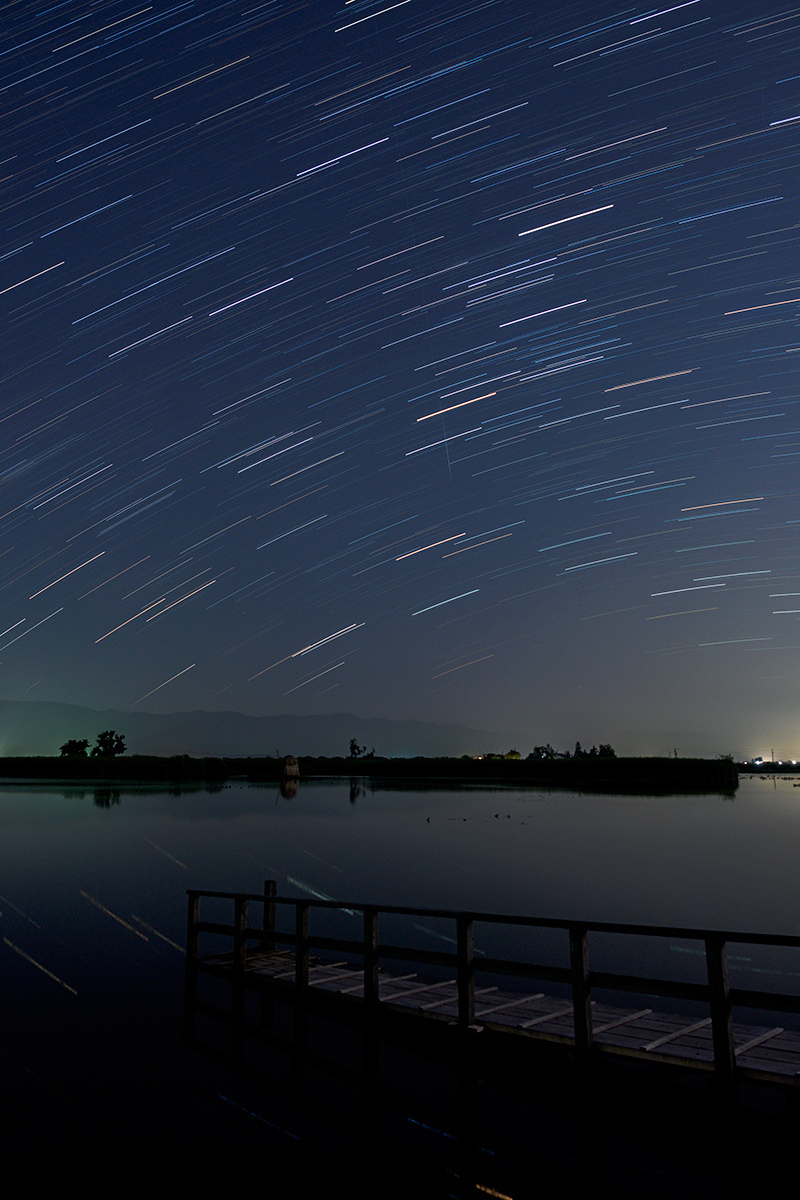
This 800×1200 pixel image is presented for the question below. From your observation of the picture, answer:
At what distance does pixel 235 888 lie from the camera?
31.2 metres

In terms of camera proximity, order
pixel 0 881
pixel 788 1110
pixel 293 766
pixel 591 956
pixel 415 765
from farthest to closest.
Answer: pixel 293 766 → pixel 415 765 → pixel 0 881 → pixel 591 956 → pixel 788 1110

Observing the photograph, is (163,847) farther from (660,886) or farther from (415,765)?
(415,765)

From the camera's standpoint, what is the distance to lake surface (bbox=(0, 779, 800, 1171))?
1198 centimetres

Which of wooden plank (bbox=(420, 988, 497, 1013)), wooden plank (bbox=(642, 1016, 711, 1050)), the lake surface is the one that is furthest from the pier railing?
the lake surface

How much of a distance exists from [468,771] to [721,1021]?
452 feet

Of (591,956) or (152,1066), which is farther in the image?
(591,956)

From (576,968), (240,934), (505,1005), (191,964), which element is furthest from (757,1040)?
(191,964)

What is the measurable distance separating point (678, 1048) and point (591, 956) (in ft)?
36.3

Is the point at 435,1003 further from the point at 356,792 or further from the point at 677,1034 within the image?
the point at 356,792

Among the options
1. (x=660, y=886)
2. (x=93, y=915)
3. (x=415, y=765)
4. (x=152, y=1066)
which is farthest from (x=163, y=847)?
(x=415, y=765)

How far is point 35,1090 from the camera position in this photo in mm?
10859

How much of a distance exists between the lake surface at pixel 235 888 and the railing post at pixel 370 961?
89.7 inches

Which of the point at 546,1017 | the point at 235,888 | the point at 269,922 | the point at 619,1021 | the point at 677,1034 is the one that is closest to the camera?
the point at 677,1034

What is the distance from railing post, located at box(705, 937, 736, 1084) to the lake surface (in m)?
5.56
